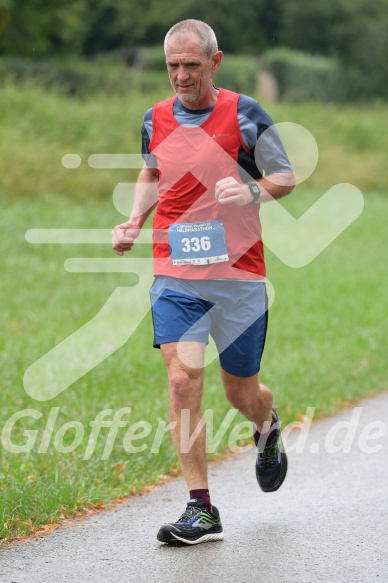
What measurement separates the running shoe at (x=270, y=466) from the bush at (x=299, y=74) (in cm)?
4340

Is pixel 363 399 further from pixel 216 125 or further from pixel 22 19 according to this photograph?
pixel 22 19

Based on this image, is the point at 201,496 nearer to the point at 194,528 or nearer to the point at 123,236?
the point at 194,528

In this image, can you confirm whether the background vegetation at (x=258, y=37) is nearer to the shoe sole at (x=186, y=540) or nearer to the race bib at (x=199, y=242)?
the race bib at (x=199, y=242)

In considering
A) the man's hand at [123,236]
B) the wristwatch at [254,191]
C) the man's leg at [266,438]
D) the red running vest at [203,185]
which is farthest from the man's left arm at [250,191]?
the man's leg at [266,438]

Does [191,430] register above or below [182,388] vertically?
below

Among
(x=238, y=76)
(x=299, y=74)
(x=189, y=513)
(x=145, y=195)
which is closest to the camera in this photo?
(x=189, y=513)

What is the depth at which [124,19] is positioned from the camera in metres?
57.3

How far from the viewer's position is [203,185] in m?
5.30

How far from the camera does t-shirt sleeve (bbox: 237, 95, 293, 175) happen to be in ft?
17.3

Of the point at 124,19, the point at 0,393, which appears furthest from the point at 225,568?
the point at 124,19

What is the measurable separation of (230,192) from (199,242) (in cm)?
34

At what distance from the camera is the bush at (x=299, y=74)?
5047cm

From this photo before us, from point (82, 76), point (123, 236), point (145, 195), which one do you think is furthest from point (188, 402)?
point (82, 76)

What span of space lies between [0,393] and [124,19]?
50.7 meters
